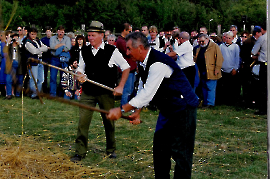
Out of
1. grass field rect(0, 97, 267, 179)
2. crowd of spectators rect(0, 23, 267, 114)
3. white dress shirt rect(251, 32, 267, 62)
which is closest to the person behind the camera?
grass field rect(0, 97, 267, 179)

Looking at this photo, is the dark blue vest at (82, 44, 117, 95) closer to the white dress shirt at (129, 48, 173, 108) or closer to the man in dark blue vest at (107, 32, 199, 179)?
the man in dark blue vest at (107, 32, 199, 179)

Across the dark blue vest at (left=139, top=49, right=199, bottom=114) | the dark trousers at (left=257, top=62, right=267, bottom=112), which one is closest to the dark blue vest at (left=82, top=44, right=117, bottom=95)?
the dark blue vest at (left=139, top=49, right=199, bottom=114)

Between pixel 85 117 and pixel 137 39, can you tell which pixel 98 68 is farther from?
pixel 137 39

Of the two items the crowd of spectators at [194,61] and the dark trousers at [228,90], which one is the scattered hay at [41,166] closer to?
the crowd of spectators at [194,61]

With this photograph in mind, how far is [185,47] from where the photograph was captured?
898cm

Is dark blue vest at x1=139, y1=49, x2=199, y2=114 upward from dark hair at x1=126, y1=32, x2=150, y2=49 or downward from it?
downward

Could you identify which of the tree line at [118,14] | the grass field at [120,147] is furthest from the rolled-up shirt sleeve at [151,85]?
the tree line at [118,14]

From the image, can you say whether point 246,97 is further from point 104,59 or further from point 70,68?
point 104,59

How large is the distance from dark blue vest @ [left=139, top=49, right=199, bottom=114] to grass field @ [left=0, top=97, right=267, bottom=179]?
1.57m

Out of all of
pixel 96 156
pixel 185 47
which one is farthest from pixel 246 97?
pixel 96 156

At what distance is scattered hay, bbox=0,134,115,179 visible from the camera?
16.9 ft

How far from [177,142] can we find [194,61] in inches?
276

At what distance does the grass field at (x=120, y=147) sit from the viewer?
17.5ft

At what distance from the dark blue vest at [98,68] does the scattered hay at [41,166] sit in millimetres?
1217
